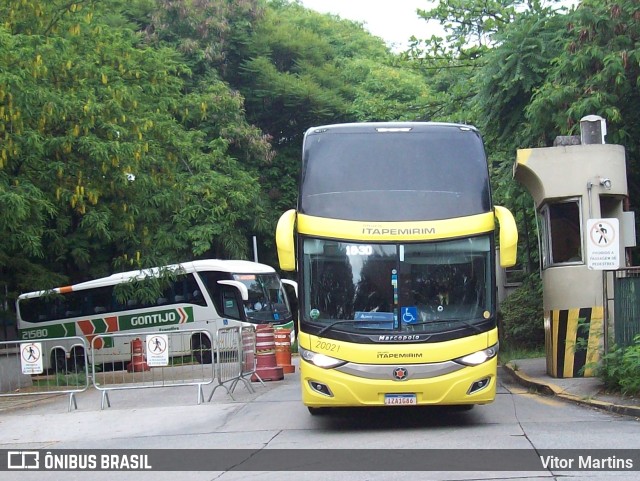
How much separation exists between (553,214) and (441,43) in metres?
11.5

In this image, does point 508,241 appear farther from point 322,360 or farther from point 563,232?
point 563,232

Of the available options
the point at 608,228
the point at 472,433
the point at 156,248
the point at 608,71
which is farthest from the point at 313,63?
the point at 472,433

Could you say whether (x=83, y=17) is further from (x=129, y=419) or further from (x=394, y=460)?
(x=394, y=460)

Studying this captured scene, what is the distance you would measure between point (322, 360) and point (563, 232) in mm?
6904

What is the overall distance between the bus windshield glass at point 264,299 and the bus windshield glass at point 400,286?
17.3m

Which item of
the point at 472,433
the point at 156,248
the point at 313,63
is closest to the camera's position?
the point at 472,433

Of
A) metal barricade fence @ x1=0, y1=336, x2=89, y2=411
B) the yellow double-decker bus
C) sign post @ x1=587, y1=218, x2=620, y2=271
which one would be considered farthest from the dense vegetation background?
the yellow double-decker bus

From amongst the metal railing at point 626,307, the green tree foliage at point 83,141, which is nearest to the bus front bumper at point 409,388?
the metal railing at point 626,307

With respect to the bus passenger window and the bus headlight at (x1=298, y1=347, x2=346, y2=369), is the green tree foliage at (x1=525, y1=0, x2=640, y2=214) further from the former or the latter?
the bus passenger window

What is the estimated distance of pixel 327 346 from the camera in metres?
11.3

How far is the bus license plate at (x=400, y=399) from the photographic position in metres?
11.2

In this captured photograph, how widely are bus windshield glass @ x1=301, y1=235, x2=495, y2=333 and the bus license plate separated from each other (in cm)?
81

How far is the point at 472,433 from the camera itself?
1115 cm

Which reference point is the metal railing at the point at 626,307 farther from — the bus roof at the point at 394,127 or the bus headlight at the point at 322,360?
the bus headlight at the point at 322,360
